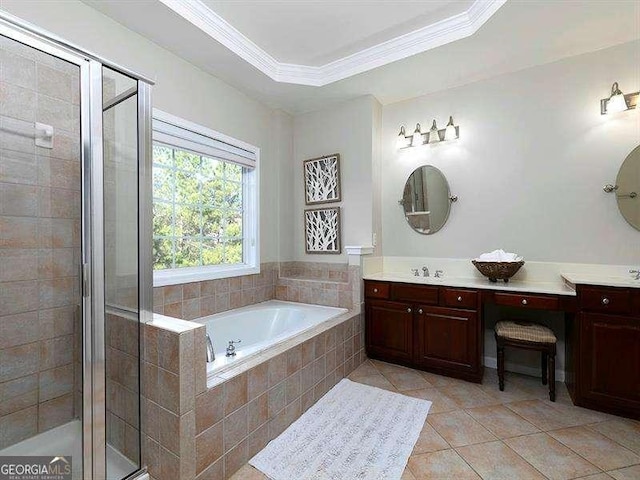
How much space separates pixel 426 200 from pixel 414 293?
99 centimetres

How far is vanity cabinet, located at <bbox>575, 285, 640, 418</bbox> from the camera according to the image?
188 centimetres

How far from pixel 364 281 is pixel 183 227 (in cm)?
168

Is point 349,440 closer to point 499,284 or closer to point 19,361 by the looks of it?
point 499,284

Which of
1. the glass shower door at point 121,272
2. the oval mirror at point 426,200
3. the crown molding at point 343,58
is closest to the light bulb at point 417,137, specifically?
the oval mirror at point 426,200

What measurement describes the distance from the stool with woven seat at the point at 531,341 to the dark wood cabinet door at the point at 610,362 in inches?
6.5

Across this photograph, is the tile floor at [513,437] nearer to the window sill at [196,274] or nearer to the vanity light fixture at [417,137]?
the window sill at [196,274]

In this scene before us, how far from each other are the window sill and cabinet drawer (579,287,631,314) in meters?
2.64

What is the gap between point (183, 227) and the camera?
254 centimetres

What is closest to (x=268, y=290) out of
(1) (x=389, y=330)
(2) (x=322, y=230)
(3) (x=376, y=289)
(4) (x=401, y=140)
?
(2) (x=322, y=230)

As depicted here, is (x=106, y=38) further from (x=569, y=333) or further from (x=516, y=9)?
(x=569, y=333)

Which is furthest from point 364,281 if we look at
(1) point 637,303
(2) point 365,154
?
(1) point 637,303

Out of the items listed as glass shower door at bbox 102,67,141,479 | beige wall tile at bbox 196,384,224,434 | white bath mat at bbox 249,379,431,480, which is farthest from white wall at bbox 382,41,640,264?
glass shower door at bbox 102,67,141,479

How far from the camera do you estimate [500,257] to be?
8.16 ft

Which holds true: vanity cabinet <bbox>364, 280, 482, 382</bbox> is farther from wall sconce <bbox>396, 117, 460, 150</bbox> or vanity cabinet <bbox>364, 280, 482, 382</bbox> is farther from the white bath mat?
wall sconce <bbox>396, 117, 460, 150</bbox>
